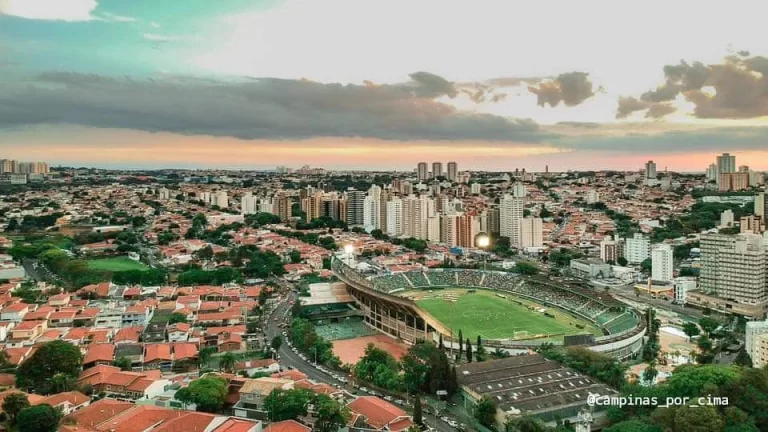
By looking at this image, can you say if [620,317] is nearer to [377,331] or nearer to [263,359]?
[377,331]

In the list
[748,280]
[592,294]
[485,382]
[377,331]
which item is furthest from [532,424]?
[748,280]

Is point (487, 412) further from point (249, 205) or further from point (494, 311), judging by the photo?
point (249, 205)

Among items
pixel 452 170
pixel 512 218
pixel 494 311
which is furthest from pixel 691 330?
pixel 452 170

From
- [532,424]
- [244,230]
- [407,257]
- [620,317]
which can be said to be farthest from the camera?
[244,230]

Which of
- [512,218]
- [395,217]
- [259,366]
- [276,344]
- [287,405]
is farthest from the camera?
[395,217]

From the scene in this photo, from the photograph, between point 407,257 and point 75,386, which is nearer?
point 75,386

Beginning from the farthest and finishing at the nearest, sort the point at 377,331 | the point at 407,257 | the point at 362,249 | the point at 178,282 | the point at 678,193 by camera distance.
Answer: the point at 678,193, the point at 362,249, the point at 407,257, the point at 178,282, the point at 377,331
